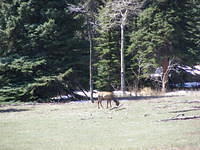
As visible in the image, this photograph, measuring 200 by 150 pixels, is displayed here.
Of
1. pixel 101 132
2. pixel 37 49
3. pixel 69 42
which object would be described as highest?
pixel 69 42

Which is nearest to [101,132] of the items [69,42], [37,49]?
[69,42]

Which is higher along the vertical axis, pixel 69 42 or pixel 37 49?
pixel 69 42

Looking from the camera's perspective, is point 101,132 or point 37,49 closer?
point 101,132

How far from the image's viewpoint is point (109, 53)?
4562 cm

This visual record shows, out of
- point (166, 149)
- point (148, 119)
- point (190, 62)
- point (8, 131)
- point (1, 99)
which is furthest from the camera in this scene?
point (190, 62)

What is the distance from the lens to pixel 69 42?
35.6 m

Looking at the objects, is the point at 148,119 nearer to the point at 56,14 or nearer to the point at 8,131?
the point at 8,131

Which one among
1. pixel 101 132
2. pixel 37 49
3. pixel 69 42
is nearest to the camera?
pixel 101 132

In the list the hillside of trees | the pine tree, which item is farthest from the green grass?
the pine tree

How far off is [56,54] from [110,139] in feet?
76.2

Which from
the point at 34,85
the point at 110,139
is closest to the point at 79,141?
the point at 110,139

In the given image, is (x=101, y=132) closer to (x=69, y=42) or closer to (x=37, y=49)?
(x=69, y=42)

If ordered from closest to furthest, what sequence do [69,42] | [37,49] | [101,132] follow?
[101,132]
[69,42]
[37,49]

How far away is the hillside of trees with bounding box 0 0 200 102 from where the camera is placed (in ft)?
112
